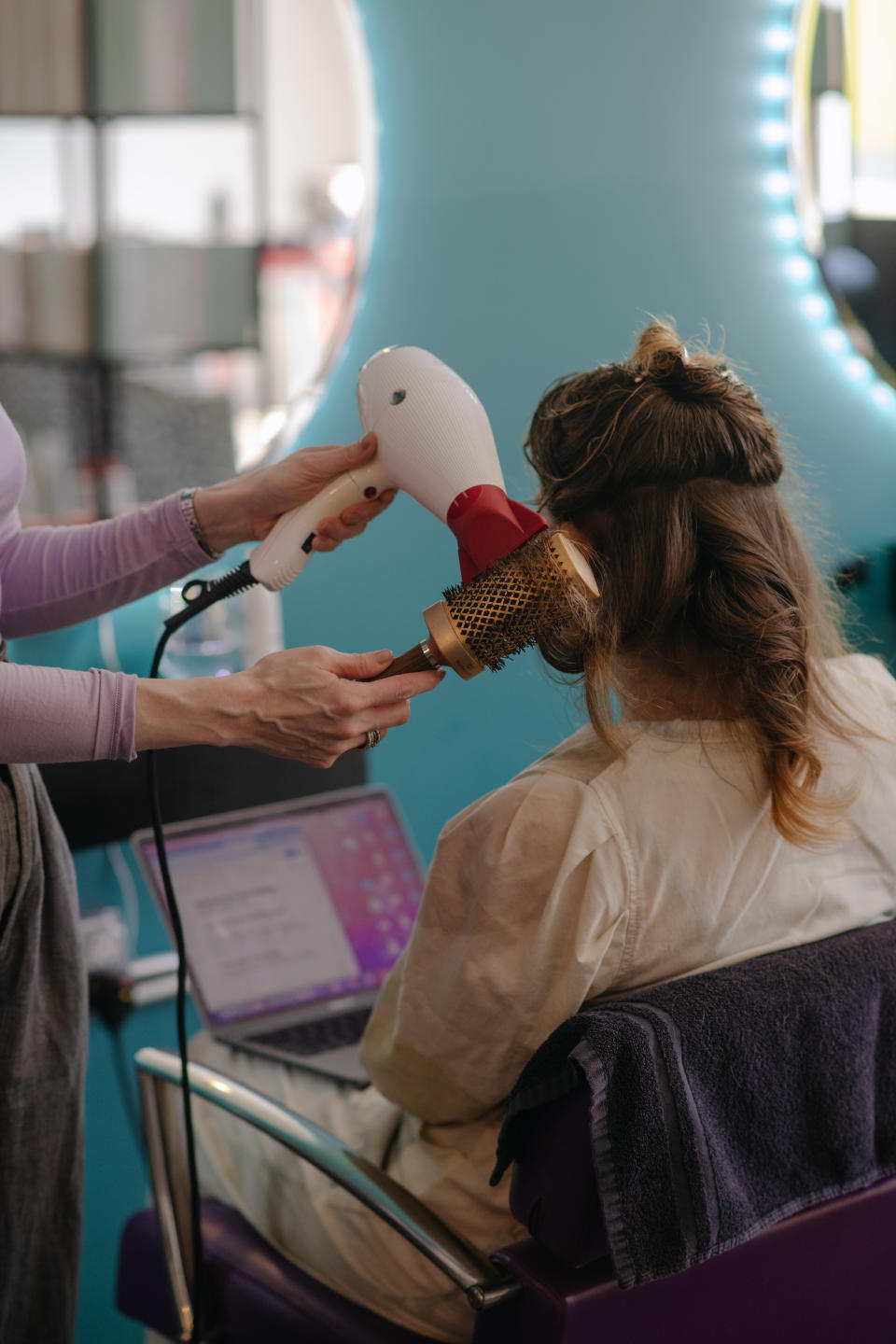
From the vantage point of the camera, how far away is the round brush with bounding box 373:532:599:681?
91 centimetres

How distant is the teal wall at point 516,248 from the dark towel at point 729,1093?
1.21 meters

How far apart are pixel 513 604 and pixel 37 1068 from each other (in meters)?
0.68

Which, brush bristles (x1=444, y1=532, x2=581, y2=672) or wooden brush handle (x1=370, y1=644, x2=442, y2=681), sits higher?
brush bristles (x1=444, y1=532, x2=581, y2=672)

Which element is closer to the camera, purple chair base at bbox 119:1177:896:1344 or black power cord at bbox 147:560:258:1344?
purple chair base at bbox 119:1177:896:1344

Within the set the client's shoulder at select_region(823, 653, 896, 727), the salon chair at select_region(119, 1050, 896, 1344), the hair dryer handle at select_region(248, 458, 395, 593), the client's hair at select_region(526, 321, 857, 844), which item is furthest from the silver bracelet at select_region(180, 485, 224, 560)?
the client's shoulder at select_region(823, 653, 896, 727)

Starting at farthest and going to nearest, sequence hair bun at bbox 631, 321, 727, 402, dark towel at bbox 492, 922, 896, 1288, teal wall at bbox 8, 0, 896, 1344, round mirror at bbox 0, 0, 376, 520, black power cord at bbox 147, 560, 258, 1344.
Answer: teal wall at bbox 8, 0, 896, 1344 < round mirror at bbox 0, 0, 376, 520 < black power cord at bbox 147, 560, 258, 1344 < hair bun at bbox 631, 321, 727, 402 < dark towel at bbox 492, 922, 896, 1288

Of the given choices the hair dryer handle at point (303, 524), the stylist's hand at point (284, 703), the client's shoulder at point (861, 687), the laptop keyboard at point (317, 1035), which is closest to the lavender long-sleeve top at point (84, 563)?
the hair dryer handle at point (303, 524)

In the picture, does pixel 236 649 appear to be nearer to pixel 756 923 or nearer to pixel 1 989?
pixel 1 989

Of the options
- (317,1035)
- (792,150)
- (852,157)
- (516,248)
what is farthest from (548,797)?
(852,157)

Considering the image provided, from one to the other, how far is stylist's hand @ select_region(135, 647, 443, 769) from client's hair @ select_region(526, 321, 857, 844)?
0.18 meters

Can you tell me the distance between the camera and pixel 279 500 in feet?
4.08

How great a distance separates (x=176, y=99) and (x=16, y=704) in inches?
55.6

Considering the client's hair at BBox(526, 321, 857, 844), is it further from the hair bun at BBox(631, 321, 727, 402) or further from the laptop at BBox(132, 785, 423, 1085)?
the laptop at BBox(132, 785, 423, 1085)

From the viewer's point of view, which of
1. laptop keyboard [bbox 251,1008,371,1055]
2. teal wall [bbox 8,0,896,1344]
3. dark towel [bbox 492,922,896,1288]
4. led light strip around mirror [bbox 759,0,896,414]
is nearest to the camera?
dark towel [bbox 492,922,896,1288]
